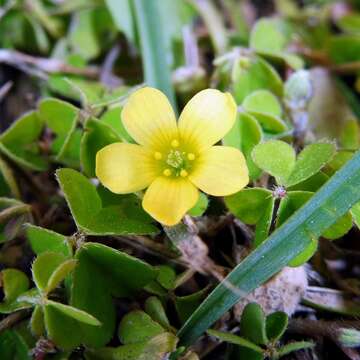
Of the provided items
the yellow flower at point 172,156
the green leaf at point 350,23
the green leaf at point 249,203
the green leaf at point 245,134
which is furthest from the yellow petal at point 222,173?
the green leaf at point 350,23

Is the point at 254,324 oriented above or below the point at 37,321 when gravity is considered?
below

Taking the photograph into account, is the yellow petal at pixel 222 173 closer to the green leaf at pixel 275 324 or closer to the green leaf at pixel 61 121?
the green leaf at pixel 275 324

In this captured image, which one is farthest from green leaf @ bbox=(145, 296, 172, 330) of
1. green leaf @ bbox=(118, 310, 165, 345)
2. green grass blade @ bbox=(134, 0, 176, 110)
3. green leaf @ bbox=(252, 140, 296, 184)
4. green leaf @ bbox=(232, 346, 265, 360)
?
green grass blade @ bbox=(134, 0, 176, 110)

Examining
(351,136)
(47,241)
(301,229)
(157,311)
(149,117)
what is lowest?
(351,136)

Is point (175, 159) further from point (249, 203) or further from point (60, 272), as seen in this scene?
point (60, 272)

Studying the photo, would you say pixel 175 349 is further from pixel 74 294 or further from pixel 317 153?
pixel 317 153

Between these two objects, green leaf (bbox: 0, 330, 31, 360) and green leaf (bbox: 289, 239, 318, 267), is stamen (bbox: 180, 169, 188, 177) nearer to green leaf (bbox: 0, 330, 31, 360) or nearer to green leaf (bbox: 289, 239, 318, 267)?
green leaf (bbox: 289, 239, 318, 267)

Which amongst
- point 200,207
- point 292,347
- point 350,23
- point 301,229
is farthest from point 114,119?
point 350,23

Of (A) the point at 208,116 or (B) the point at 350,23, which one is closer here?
(A) the point at 208,116
